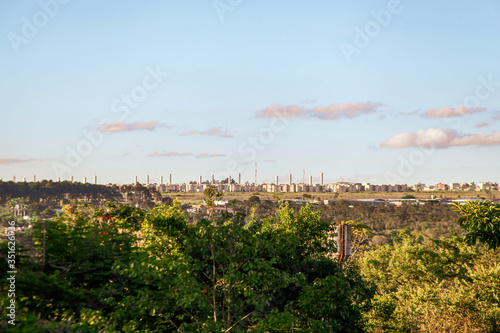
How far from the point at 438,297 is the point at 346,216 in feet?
259

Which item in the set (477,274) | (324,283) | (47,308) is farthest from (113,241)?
(477,274)

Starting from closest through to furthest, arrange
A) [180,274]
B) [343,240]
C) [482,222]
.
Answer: [180,274], [482,222], [343,240]

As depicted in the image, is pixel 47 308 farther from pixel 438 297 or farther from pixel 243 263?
pixel 438 297

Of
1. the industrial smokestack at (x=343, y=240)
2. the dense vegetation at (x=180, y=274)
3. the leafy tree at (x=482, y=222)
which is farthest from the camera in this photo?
the industrial smokestack at (x=343, y=240)

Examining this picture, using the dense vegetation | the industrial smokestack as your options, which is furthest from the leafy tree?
the industrial smokestack

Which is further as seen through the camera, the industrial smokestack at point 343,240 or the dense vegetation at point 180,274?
the industrial smokestack at point 343,240

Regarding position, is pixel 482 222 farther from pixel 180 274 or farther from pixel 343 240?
pixel 180 274

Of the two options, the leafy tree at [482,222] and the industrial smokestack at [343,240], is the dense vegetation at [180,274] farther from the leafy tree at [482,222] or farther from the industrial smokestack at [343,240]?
the industrial smokestack at [343,240]

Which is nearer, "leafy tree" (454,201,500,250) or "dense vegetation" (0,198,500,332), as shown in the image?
"dense vegetation" (0,198,500,332)

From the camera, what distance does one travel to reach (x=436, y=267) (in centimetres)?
3183

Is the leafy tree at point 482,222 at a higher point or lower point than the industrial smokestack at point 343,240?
higher

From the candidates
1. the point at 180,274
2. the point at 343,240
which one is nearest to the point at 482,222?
the point at 343,240

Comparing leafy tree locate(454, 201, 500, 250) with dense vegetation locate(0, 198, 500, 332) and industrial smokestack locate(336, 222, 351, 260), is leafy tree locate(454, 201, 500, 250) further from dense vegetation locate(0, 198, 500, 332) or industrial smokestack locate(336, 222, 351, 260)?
industrial smokestack locate(336, 222, 351, 260)

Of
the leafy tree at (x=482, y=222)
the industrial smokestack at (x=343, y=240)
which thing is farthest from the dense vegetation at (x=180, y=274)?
the industrial smokestack at (x=343, y=240)
